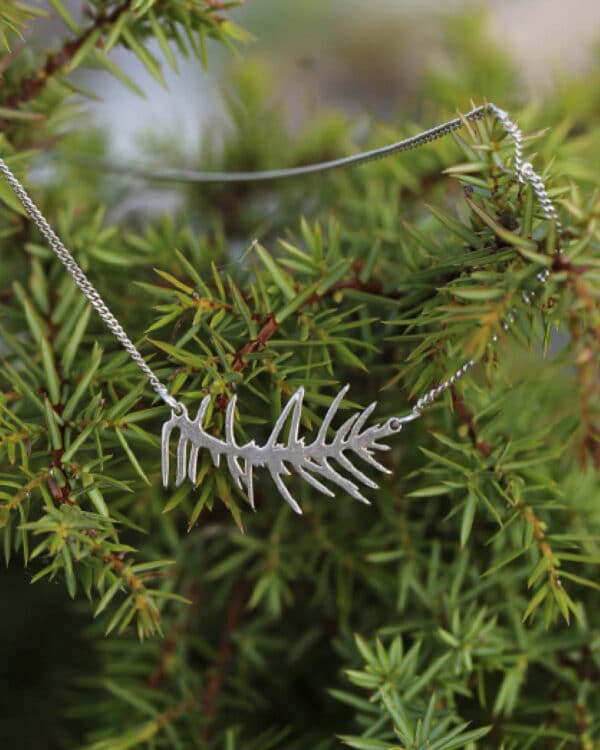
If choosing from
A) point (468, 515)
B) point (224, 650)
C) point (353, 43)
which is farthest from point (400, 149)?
point (353, 43)

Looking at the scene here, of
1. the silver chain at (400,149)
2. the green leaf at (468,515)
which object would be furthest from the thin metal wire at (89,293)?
the green leaf at (468,515)

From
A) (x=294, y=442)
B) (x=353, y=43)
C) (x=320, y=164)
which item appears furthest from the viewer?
(x=353, y=43)

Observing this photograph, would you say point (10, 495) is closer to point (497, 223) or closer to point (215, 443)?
point (215, 443)

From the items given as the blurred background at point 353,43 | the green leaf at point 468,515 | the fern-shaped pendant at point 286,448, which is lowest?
the fern-shaped pendant at point 286,448

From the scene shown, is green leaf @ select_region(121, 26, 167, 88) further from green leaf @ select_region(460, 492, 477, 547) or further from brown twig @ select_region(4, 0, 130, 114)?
green leaf @ select_region(460, 492, 477, 547)

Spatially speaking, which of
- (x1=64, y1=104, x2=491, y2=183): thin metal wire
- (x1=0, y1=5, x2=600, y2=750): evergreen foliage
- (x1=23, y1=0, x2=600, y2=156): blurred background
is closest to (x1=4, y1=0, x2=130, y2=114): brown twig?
(x1=0, y1=5, x2=600, y2=750): evergreen foliage

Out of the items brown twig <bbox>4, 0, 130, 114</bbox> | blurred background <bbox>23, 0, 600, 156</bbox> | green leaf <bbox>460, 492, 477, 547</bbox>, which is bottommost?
green leaf <bbox>460, 492, 477, 547</bbox>

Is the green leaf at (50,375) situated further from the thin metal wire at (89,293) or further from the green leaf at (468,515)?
the green leaf at (468,515)

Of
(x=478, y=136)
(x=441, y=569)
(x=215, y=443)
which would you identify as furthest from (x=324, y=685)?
(x=478, y=136)

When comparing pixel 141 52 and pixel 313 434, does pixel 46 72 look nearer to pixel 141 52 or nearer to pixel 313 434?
pixel 141 52
